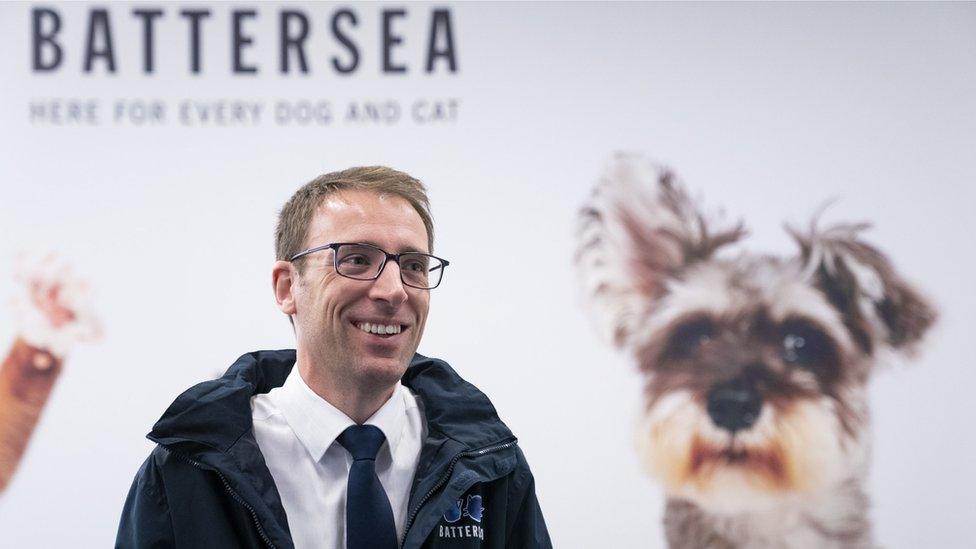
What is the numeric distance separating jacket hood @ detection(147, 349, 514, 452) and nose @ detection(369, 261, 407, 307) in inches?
10.4

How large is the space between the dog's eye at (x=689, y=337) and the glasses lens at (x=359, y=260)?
5.32 feet

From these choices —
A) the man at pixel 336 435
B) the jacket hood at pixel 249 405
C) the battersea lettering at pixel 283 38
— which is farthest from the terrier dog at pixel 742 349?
the man at pixel 336 435

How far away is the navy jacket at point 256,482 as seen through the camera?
4.72 feet

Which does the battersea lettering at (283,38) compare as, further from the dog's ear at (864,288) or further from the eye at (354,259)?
the eye at (354,259)

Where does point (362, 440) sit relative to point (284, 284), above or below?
below

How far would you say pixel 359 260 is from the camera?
4.95 feet

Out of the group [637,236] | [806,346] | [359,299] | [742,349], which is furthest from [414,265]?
[806,346]

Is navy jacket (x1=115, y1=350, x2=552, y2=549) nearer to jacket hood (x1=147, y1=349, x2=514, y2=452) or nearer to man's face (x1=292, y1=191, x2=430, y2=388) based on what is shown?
jacket hood (x1=147, y1=349, x2=514, y2=452)

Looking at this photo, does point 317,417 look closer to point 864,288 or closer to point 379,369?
point 379,369

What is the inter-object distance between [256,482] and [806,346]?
197 cm

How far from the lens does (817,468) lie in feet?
9.71

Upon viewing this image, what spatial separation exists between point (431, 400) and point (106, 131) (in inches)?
69.0

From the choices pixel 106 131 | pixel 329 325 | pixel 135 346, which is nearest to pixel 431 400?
pixel 329 325

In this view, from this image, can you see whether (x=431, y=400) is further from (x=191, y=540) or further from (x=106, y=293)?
(x=106, y=293)
